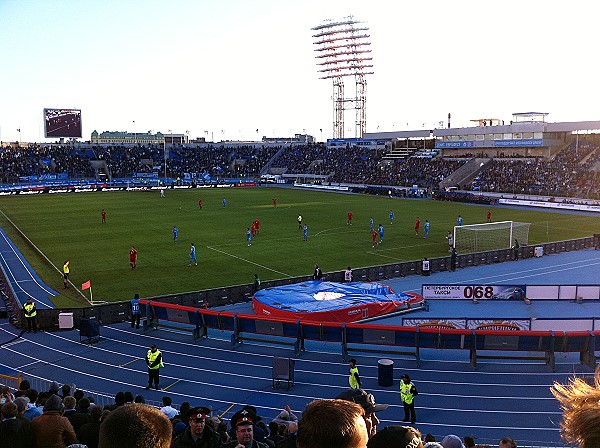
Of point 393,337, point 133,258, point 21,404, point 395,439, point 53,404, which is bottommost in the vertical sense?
point 393,337

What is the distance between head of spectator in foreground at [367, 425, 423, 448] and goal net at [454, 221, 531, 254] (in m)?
35.5

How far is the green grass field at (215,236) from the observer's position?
99.5 feet

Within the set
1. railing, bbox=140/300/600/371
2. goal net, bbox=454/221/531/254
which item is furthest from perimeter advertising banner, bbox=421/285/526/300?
goal net, bbox=454/221/531/254

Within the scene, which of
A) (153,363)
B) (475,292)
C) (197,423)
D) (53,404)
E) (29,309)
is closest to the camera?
(197,423)

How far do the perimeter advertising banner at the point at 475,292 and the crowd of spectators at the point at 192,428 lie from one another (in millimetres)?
16915

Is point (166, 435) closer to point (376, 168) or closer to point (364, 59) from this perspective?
point (376, 168)

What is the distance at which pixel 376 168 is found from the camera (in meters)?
104

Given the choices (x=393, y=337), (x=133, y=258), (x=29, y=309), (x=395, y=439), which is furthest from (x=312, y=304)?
(x=395, y=439)

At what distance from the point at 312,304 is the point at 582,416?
19792mm

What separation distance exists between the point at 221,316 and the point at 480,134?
85.0 metres

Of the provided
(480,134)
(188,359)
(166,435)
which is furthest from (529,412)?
(480,134)

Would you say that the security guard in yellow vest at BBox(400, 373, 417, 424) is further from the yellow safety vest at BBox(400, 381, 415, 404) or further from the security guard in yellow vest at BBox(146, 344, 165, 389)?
the security guard in yellow vest at BBox(146, 344, 165, 389)

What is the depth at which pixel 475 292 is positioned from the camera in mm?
25344

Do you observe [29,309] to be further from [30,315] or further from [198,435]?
[198,435]
